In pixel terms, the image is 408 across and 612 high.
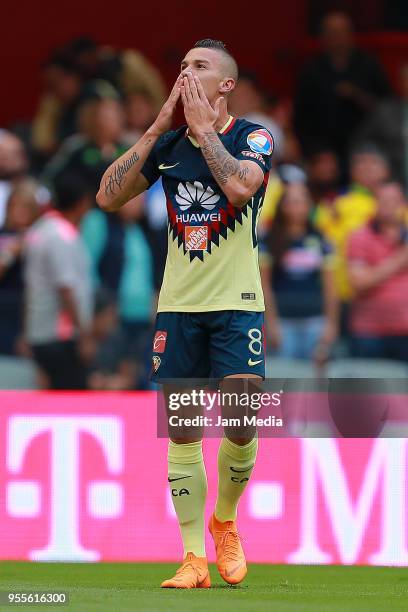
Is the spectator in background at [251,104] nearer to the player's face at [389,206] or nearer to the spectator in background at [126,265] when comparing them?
the player's face at [389,206]

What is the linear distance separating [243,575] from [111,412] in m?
1.64

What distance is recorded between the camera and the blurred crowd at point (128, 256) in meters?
10.0

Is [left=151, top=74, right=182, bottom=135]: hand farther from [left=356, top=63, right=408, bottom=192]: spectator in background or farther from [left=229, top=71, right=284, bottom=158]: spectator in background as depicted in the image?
[left=229, top=71, right=284, bottom=158]: spectator in background

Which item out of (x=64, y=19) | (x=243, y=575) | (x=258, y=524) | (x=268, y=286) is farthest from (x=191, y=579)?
(x=64, y=19)

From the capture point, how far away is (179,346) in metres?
6.00

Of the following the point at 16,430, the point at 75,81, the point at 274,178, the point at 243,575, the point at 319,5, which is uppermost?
the point at 319,5

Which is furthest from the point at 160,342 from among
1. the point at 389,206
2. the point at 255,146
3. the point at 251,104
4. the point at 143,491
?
the point at 251,104

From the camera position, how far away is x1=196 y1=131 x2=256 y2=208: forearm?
573 centimetres

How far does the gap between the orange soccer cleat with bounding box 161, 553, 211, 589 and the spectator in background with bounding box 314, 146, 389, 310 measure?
4.72 metres

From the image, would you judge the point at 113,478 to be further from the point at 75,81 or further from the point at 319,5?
the point at 319,5

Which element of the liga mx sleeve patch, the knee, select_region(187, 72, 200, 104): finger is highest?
select_region(187, 72, 200, 104): finger

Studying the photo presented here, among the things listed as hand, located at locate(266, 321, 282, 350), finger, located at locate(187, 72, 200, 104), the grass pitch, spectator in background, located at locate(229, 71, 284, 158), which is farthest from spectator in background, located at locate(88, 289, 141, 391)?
finger, located at locate(187, 72, 200, 104)

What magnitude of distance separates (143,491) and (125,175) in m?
2.03

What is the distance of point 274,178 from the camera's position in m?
11.0
